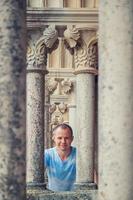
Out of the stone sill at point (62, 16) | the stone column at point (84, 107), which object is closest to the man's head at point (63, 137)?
the stone column at point (84, 107)

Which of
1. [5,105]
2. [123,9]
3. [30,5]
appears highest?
[30,5]

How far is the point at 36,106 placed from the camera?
14.6m

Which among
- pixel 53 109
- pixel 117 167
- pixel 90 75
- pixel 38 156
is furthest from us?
pixel 53 109

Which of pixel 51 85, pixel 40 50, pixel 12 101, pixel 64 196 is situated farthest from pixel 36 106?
pixel 51 85

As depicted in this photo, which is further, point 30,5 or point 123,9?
point 30,5

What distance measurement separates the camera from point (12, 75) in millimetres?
7988

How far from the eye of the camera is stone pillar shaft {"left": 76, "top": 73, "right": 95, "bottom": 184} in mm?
14805

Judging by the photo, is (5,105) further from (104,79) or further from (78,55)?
(78,55)

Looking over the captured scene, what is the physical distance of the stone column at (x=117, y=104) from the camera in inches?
310

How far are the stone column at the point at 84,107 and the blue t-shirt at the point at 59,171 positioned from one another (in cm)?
56

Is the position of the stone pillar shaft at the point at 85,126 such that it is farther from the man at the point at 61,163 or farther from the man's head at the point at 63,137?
the man's head at the point at 63,137

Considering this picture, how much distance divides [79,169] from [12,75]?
703 cm

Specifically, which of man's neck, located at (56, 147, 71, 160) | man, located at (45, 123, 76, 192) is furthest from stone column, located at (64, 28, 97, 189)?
man's neck, located at (56, 147, 71, 160)

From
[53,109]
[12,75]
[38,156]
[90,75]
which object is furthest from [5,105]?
[53,109]
